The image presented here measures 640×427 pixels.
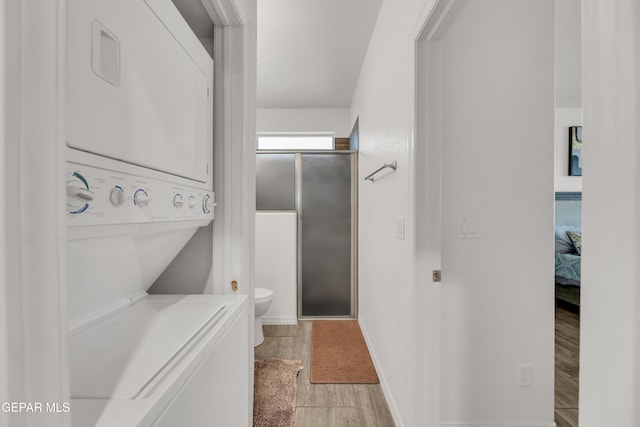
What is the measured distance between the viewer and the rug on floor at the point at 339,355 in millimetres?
2203

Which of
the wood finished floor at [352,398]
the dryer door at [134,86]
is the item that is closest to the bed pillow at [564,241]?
the wood finished floor at [352,398]

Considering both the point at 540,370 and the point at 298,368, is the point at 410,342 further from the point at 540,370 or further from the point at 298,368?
the point at 298,368

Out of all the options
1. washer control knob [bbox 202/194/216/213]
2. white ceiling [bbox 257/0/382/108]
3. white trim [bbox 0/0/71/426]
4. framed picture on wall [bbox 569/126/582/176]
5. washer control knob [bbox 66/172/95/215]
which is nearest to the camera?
white trim [bbox 0/0/71/426]

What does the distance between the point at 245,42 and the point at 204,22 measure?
7.9 inches

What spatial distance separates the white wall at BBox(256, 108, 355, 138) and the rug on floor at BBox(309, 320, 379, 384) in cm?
235

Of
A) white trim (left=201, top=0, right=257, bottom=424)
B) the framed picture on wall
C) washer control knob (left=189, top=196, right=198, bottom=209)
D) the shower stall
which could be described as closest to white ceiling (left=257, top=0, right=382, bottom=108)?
the shower stall

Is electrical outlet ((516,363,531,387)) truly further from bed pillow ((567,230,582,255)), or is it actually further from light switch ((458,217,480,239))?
bed pillow ((567,230,582,255))

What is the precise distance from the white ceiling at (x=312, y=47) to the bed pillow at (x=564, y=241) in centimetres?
308

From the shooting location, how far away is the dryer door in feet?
1.87

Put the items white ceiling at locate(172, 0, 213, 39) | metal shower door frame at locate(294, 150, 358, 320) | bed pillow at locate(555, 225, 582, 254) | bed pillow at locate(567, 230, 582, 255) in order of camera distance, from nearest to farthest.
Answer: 1. white ceiling at locate(172, 0, 213, 39)
2. metal shower door frame at locate(294, 150, 358, 320)
3. bed pillow at locate(567, 230, 582, 255)
4. bed pillow at locate(555, 225, 582, 254)

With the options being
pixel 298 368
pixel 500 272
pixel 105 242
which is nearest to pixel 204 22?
pixel 105 242

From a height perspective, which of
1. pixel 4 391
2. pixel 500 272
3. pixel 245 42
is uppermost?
pixel 245 42

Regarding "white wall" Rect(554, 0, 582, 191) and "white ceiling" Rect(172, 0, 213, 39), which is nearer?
"white ceiling" Rect(172, 0, 213, 39)

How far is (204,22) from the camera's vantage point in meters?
1.34
